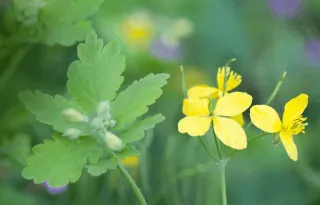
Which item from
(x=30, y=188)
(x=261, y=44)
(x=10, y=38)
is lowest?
(x=261, y=44)

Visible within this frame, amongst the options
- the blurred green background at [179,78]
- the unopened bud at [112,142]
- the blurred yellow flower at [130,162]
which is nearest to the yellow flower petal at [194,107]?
the unopened bud at [112,142]

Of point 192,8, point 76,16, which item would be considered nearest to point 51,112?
point 76,16

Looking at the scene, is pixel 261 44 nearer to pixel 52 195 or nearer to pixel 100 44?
pixel 52 195

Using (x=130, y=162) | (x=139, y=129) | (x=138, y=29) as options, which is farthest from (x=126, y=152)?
(x=138, y=29)

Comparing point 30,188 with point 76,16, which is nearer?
point 76,16

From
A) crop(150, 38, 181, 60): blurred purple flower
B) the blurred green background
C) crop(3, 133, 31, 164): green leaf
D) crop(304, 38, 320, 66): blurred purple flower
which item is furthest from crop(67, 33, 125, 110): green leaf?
crop(304, 38, 320, 66): blurred purple flower

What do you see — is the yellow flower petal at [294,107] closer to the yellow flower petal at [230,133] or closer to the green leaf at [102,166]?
the yellow flower petal at [230,133]
